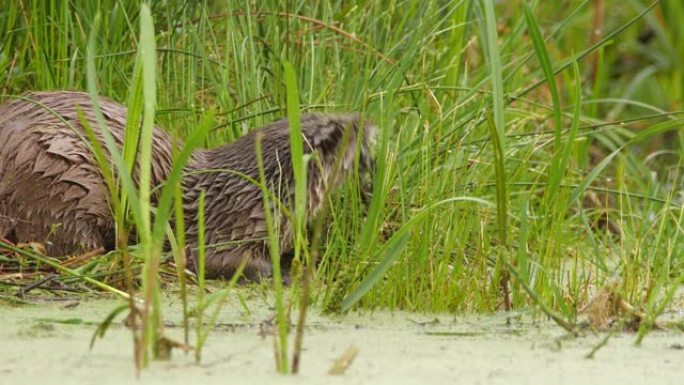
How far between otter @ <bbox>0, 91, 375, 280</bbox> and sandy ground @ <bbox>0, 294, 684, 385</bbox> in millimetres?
662

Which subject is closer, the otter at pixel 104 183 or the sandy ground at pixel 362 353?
the sandy ground at pixel 362 353

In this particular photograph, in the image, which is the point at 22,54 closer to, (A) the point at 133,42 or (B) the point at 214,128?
(A) the point at 133,42

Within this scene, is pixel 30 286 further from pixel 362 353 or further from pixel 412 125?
pixel 412 125

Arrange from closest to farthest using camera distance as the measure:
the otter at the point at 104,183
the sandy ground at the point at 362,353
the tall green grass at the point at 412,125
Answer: the sandy ground at the point at 362,353 → the tall green grass at the point at 412,125 → the otter at the point at 104,183

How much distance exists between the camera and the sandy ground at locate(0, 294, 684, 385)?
2428 mm

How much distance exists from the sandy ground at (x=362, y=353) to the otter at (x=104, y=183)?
662mm

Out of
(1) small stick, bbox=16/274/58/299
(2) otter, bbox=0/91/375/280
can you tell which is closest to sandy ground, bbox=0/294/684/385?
(1) small stick, bbox=16/274/58/299

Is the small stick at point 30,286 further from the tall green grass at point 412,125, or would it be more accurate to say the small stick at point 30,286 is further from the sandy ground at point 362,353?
the tall green grass at point 412,125

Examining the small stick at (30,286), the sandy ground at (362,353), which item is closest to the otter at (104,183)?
the small stick at (30,286)

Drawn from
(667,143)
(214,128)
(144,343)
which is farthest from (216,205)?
(667,143)

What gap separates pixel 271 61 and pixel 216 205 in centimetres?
61

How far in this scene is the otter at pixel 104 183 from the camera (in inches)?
155

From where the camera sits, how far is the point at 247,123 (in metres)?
4.53

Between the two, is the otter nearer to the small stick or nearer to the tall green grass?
the tall green grass
